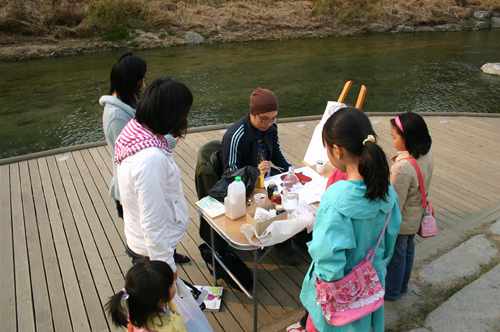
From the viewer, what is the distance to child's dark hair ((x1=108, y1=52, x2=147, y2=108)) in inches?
93.6

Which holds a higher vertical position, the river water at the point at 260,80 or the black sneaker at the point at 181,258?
the black sneaker at the point at 181,258

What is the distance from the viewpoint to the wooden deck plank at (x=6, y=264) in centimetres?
247

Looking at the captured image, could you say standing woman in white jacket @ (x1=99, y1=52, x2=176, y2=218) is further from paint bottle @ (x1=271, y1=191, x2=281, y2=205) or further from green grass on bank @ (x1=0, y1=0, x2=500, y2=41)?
green grass on bank @ (x1=0, y1=0, x2=500, y2=41)

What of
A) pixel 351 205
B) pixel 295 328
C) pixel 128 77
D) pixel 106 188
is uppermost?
pixel 128 77

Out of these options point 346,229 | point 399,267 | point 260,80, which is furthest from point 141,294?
point 260,80

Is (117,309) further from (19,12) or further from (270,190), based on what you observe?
(19,12)

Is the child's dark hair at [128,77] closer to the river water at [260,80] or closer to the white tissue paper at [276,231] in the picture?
the white tissue paper at [276,231]

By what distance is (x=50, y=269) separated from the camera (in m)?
2.92

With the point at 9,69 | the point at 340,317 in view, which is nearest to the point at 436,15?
the point at 9,69

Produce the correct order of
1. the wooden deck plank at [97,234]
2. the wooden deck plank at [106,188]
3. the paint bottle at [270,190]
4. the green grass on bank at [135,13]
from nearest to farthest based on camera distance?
the paint bottle at [270,190] < the wooden deck plank at [97,234] < the wooden deck plank at [106,188] < the green grass on bank at [135,13]

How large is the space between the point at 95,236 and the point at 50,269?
50 cm

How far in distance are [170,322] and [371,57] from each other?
653 inches

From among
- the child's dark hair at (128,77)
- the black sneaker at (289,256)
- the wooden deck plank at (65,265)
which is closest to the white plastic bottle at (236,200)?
the black sneaker at (289,256)

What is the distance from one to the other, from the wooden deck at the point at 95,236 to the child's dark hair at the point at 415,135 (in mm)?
1322
